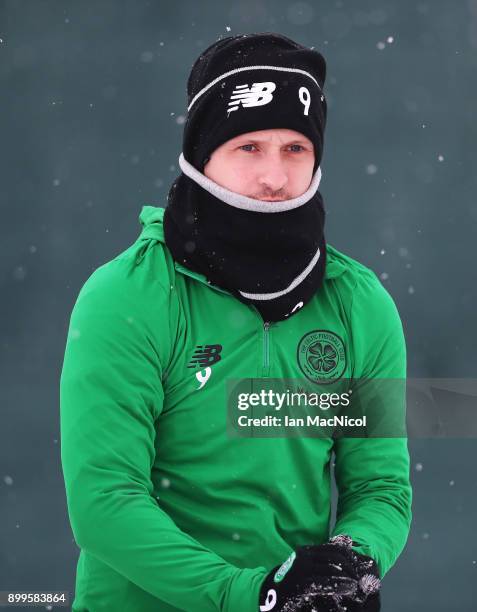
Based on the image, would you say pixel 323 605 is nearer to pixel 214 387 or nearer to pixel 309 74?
pixel 214 387

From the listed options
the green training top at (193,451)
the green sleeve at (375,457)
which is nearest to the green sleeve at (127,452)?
the green training top at (193,451)

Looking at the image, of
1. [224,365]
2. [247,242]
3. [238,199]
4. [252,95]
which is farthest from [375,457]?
[252,95]

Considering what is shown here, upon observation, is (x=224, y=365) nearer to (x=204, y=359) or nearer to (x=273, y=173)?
(x=204, y=359)

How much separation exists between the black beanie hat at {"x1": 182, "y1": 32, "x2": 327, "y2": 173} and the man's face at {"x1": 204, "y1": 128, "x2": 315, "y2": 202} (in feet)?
0.08

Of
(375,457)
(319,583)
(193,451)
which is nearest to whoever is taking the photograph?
(319,583)

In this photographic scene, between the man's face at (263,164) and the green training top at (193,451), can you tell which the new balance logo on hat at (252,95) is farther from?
the green training top at (193,451)

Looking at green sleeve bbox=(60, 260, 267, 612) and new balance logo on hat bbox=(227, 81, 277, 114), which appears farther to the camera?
new balance logo on hat bbox=(227, 81, 277, 114)

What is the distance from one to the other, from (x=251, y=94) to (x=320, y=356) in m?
0.70

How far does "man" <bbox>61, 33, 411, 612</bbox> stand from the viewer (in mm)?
2256

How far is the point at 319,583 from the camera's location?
7.09ft

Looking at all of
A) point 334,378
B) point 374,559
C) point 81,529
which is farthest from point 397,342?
point 81,529

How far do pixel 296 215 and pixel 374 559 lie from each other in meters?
0.90

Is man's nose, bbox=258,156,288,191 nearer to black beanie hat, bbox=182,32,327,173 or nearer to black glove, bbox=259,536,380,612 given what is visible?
black beanie hat, bbox=182,32,327,173

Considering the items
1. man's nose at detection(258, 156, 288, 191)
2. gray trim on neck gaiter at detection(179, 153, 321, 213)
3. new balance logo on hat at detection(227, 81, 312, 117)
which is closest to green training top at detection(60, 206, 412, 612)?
gray trim on neck gaiter at detection(179, 153, 321, 213)
